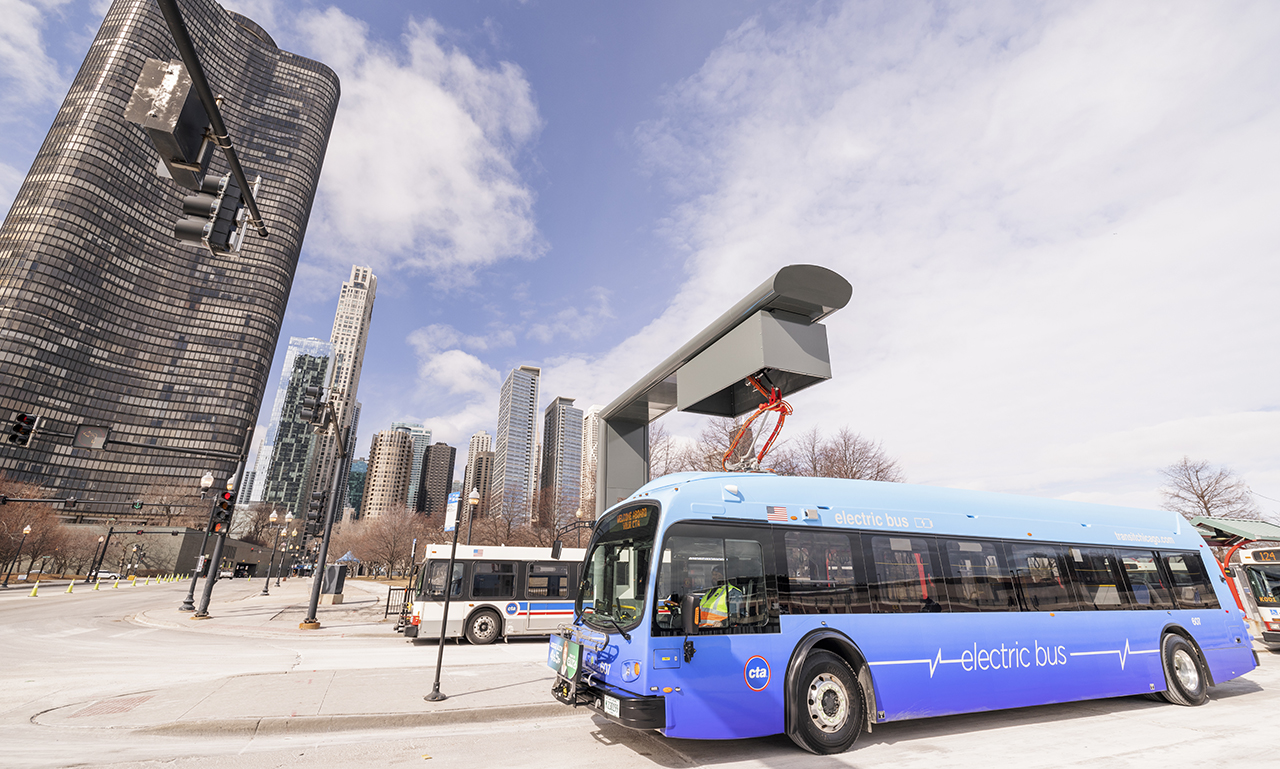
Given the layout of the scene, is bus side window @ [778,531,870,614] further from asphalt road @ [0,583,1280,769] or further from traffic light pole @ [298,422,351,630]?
traffic light pole @ [298,422,351,630]

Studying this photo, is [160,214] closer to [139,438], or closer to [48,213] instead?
[48,213]

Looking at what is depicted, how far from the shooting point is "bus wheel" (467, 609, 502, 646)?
15.6 metres

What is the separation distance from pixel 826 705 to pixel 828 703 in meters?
0.04

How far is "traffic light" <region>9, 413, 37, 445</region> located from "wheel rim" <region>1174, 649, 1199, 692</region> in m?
28.1

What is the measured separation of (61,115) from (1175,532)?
169 meters

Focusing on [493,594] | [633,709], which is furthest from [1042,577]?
[493,594]

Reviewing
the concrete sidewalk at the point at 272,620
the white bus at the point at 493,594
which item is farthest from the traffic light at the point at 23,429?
the white bus at the point at 493,594

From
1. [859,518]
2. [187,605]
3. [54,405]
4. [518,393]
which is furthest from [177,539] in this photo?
[518,393]

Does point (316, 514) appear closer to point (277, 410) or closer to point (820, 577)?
point (820, 577)

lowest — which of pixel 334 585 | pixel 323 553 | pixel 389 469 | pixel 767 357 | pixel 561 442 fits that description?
pixel 334 585

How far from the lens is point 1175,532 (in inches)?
378

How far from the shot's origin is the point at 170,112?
14.6 feet

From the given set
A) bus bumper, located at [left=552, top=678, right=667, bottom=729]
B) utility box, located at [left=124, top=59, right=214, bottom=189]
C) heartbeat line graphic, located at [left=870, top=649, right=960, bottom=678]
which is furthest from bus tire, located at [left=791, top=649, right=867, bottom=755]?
utility box, located at [left=124, top=59, right=214, bottom=189]

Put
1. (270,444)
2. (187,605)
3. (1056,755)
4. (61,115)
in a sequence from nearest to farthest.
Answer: (1056,755) → (187,605) → (61,115) → (270,444)
